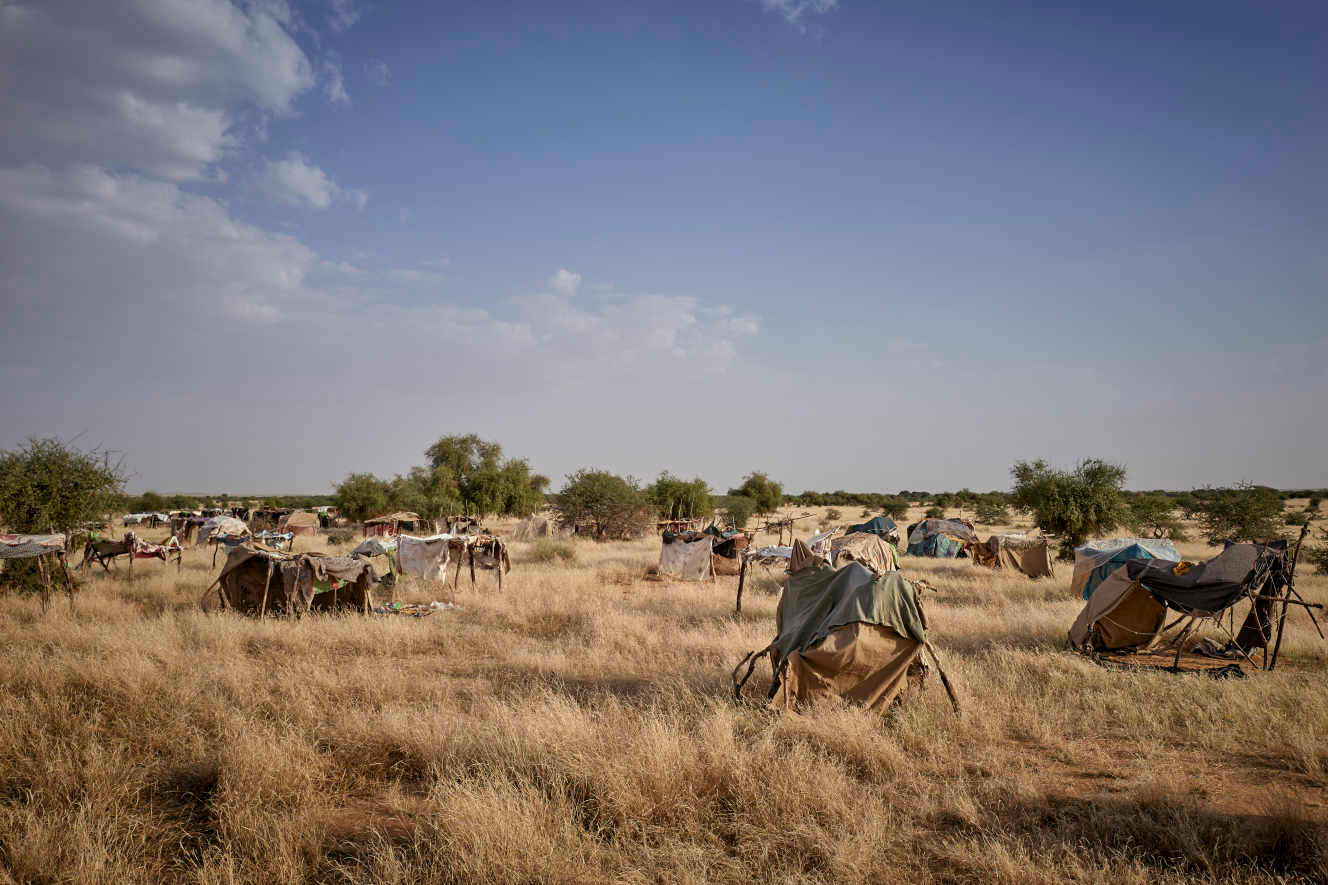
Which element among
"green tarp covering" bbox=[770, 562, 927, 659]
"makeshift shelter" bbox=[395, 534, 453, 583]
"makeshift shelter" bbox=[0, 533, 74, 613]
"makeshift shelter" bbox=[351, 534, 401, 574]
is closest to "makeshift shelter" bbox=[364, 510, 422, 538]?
"makeshift shelter" bbox=[351, 534, 401, 574]

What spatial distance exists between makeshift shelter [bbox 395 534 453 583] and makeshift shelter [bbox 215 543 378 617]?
395 centimetres

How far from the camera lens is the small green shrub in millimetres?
26898

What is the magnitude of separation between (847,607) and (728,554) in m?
16.5

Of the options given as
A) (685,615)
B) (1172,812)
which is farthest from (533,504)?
(1172,812)

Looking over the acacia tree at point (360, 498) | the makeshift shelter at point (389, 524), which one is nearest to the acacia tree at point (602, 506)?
the makeshift shelter at point (389, 524)

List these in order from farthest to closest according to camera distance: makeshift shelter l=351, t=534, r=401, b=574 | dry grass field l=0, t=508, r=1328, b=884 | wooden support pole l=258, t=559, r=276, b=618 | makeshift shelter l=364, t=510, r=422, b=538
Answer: makeshift shelter l=364, t=510, r=422, b=538 < makeshift shelter l=351, t=534, r=401, b=574 < wooden support pole l=258, t=559, r=276, b=618 < dry grass field l=0, t=508, r=1328, b=884

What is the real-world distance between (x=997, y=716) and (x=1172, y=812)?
2.46 m

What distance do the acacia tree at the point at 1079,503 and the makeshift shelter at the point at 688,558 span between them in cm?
1621

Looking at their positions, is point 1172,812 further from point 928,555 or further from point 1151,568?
point 928,555

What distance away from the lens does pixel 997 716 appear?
7.64 metres

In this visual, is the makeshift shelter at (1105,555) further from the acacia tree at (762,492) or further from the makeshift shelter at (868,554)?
the acacia tree at (762,492)

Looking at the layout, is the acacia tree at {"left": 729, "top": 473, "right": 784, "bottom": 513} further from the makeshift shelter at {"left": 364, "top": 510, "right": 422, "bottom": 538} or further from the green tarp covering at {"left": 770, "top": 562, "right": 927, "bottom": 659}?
the green tarp covering at {"left": 770, "top": 562, "right": 927, "bottom": 659}

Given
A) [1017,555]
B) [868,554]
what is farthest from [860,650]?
[1017,555]

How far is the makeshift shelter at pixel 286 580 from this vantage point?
46.3ft
